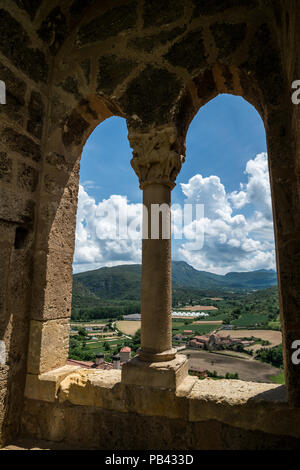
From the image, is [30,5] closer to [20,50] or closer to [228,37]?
[20,50]

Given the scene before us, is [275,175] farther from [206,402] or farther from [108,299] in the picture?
[108,299]

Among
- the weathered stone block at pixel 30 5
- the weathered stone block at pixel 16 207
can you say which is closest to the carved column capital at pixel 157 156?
the weathered stone block at pixel 16 207

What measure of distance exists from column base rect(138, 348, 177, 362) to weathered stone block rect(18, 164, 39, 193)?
6.22 feet

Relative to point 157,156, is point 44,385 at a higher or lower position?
lower

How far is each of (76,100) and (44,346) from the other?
8.34 ft

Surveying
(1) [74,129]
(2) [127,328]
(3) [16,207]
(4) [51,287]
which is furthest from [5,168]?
(2) [127,328]

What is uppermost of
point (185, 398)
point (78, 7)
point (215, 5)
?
point (78, 7)

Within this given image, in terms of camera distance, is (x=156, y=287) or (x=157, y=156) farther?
(x=157, y=156)

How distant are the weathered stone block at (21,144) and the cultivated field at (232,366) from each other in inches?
743

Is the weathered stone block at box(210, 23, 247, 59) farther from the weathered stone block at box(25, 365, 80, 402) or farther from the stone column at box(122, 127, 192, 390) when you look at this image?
the weathered stone block at box(25, 365, 80, 402)

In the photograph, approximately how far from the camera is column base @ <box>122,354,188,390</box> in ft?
7.23

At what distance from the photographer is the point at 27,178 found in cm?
279

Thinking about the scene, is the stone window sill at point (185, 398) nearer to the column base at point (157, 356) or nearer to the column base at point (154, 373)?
the column base at point (154, 373)

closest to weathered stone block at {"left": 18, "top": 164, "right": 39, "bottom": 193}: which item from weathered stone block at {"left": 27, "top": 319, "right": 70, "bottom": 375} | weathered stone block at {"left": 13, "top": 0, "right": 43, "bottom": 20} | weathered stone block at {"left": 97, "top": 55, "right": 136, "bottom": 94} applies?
weathered stone block at {"left": 97, "top": 55, "right": 136, "bottom": 94}
